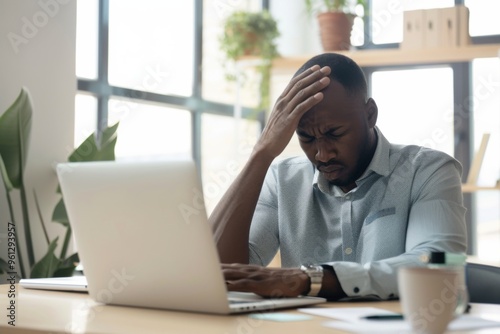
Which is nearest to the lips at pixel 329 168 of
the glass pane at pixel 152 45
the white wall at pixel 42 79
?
the white wall at pixel 42 79

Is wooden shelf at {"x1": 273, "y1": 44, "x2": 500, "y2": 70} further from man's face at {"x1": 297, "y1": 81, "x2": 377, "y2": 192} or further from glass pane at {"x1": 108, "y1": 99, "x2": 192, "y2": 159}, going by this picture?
man's face at {"x1": 297, "y1": 81, "x2": 377, "y2": 192}

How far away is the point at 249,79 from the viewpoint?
5.48 metres

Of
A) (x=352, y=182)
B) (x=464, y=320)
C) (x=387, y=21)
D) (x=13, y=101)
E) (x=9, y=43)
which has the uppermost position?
(x=387, y=21)

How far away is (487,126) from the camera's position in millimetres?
5402

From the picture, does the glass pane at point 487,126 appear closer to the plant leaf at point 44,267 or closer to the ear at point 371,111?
the plant leaf at point 44,267

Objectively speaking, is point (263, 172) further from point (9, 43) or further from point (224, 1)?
point (224, 1)

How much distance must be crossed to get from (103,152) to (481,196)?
124 inches

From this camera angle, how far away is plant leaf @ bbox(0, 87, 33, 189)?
3.10 metres

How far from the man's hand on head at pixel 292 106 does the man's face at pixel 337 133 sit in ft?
0.07

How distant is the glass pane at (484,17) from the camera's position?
18.2ft

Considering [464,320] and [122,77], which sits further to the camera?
[122,77]

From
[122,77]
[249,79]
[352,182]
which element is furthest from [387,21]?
[352,182]

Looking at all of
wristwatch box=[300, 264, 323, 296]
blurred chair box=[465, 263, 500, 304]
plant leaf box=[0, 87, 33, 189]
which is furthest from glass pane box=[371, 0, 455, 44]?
wristwatch box=[300, 264, 323, 296]

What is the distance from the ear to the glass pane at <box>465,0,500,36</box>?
385 cm
